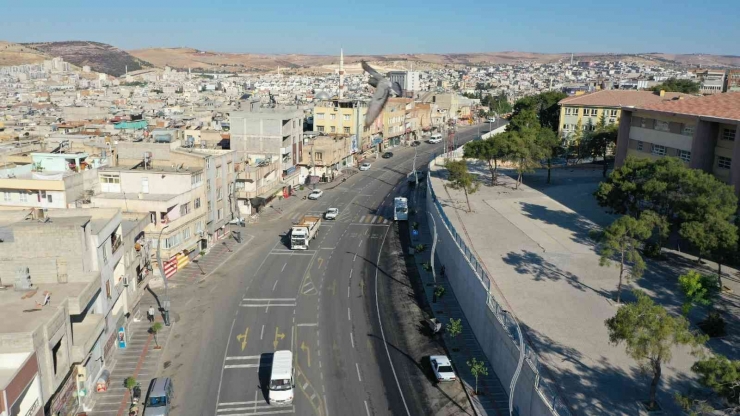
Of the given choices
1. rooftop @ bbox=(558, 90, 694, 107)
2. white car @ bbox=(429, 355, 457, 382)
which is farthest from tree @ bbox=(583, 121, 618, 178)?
white car @ bbox=(429, 355, 457, 382)

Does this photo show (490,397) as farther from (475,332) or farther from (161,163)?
(161,163)

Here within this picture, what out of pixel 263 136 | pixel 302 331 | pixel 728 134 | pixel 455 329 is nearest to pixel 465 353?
pixel 455 329

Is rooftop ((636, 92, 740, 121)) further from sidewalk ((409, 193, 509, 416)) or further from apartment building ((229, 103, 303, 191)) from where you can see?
apartment building ((229, 103, 303, 191))

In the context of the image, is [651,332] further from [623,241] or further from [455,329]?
[455,329]

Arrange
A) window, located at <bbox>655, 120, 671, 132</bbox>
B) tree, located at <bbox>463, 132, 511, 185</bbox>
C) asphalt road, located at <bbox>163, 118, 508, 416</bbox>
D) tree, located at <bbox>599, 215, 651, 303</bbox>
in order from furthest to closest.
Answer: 1. tree, located at <bbox>463, 132, 511, 185</bbox>
2. window, located at <bbox>655, 120, 671, 132</bbox>
3. tree, located at <bbox>599, 215, 651, 303</bbox>
4. asphalt road, located at <bbox>163, 118, 508, 416</bbox>

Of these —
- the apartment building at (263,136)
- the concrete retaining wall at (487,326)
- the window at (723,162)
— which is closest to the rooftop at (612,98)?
the window at (723,162)
